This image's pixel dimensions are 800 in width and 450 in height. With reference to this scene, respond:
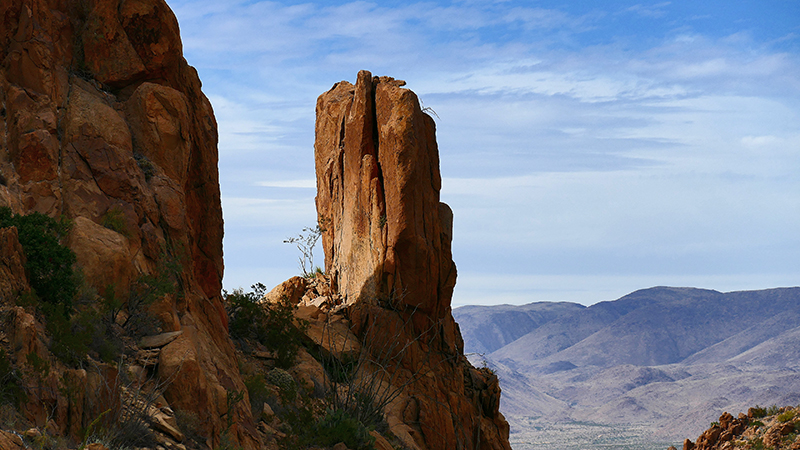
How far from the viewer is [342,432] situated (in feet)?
64.3

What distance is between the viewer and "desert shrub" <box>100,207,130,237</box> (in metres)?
14.7

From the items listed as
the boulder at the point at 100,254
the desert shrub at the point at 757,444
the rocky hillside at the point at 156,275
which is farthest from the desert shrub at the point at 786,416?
the boulder at the point at 100,254

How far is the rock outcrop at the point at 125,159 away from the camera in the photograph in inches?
546

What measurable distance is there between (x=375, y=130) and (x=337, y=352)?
9.98m

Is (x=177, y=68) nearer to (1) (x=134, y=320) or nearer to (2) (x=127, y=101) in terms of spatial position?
(2) (x=127, y=101)

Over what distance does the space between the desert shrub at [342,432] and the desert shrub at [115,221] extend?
7431 millimetres

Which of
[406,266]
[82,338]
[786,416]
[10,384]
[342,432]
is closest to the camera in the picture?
[10,384]

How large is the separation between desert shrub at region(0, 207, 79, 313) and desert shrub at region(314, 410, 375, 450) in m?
8.45

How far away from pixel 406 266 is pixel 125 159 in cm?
1491

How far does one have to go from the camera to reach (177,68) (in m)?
19.6

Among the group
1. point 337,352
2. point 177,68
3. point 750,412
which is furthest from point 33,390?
point 750,412

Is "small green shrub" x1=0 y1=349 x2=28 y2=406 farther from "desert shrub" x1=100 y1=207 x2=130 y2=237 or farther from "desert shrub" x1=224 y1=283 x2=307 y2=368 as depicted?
"desert shrub" x1=224 y1=283 x2=307 y2=368

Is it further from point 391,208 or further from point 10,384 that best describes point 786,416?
point 10,384

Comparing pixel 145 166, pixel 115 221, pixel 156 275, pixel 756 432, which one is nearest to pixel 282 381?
pixel 156 275
